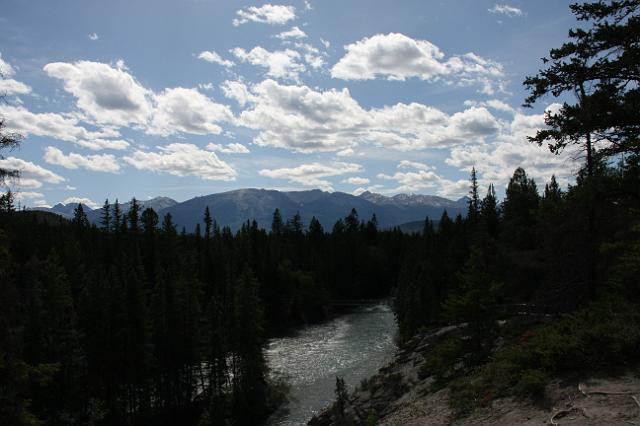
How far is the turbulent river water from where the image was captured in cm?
3997

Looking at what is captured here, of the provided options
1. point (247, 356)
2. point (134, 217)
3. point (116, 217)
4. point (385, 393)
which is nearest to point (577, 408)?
point (385, 393)

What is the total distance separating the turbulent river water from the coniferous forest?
2978 mm

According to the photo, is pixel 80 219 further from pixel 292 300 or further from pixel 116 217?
pixel 292 300

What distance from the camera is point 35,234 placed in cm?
8544

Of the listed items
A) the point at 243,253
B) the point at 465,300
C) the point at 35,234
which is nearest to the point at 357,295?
the point at 243,253

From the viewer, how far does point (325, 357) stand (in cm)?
5512

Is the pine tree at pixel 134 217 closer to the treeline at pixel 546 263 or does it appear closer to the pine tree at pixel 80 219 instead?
the pine tree at pixel 80 219

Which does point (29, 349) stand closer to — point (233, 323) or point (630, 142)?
point (233, 323)

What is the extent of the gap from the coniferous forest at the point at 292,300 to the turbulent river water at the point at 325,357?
2978 mm

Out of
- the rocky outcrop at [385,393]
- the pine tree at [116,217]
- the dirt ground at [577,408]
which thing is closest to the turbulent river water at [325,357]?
the rocky outcrop at [385,393]

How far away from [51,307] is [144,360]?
8.05 m

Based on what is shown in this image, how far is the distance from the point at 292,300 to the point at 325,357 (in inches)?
1268

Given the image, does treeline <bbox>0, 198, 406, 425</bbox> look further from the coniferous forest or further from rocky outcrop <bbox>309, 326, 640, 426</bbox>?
rocky outcrop <bbox>309, 326, 640, 426</bbox>

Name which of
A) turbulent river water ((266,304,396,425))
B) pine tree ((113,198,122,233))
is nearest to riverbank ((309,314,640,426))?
turbulent river water ((266,304,396,425))
